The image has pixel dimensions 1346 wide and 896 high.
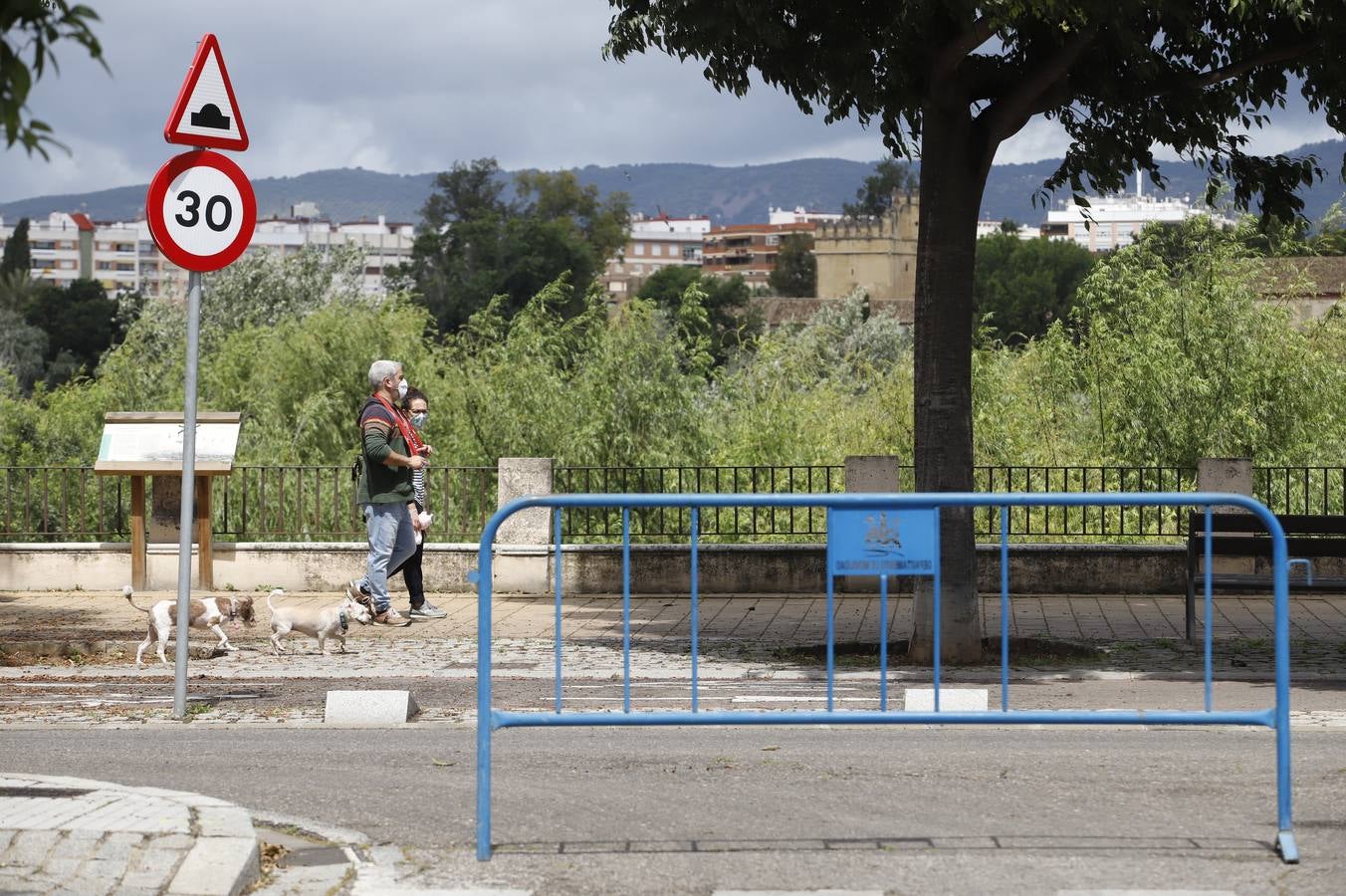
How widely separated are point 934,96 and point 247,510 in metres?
9.00

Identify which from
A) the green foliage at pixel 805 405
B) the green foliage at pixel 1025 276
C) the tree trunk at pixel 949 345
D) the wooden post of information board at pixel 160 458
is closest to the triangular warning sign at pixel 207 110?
the tree trunk at pixel 949 345

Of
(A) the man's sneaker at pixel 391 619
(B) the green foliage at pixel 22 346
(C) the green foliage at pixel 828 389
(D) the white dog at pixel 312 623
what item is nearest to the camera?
(D) the white dog at pixel 312 623

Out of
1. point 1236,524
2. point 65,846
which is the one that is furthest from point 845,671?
point 65,846

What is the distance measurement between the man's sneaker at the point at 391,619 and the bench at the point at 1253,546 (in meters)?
6.21

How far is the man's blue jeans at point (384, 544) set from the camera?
1369cm

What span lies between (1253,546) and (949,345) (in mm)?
2550

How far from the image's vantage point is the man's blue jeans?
13.7 meters

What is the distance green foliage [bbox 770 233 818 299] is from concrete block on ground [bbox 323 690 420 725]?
6615 inches

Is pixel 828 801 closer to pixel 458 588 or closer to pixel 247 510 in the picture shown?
pixel 458 588

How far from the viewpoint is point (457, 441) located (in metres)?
23.3

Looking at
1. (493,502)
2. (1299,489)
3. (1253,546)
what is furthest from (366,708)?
(1299,489)

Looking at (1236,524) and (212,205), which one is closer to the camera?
(212,205)

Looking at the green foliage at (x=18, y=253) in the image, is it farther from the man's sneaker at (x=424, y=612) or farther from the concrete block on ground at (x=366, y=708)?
the concrete block on ground at (x=366, y=708)

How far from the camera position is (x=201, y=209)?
935 centimetres
